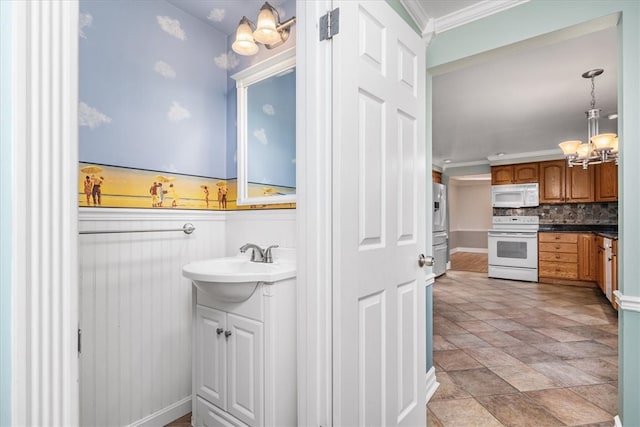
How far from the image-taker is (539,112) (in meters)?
3.90

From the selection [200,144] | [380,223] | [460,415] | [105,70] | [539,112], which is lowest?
[460,415]

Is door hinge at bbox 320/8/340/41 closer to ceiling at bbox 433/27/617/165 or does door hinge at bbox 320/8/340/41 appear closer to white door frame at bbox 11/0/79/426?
white door frame at bbox 11/0/79/426

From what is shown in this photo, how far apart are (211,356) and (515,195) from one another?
21.1 feet

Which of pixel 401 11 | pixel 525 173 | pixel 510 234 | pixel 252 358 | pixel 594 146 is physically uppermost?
pixel 401 11

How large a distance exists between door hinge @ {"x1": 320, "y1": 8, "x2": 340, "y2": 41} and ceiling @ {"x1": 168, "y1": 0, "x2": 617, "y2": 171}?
929mm

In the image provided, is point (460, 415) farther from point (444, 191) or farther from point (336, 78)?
point (444, 191)

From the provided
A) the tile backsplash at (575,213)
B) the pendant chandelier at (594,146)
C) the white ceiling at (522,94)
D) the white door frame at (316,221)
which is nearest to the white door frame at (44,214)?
the white door frame at (316,221)

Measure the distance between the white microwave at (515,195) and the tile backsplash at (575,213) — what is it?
0.27m

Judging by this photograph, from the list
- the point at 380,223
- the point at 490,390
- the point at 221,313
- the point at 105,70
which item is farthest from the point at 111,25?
the point at 490,390

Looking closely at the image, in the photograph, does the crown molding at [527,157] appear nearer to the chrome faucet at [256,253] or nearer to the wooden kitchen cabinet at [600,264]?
the wooden kitchen cabinet at [600,264]

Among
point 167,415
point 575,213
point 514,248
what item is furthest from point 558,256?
point 167,415

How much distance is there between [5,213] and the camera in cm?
48

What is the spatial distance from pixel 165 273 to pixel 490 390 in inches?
88.7

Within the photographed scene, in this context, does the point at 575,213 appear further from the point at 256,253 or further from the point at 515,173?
the point at 256,253
